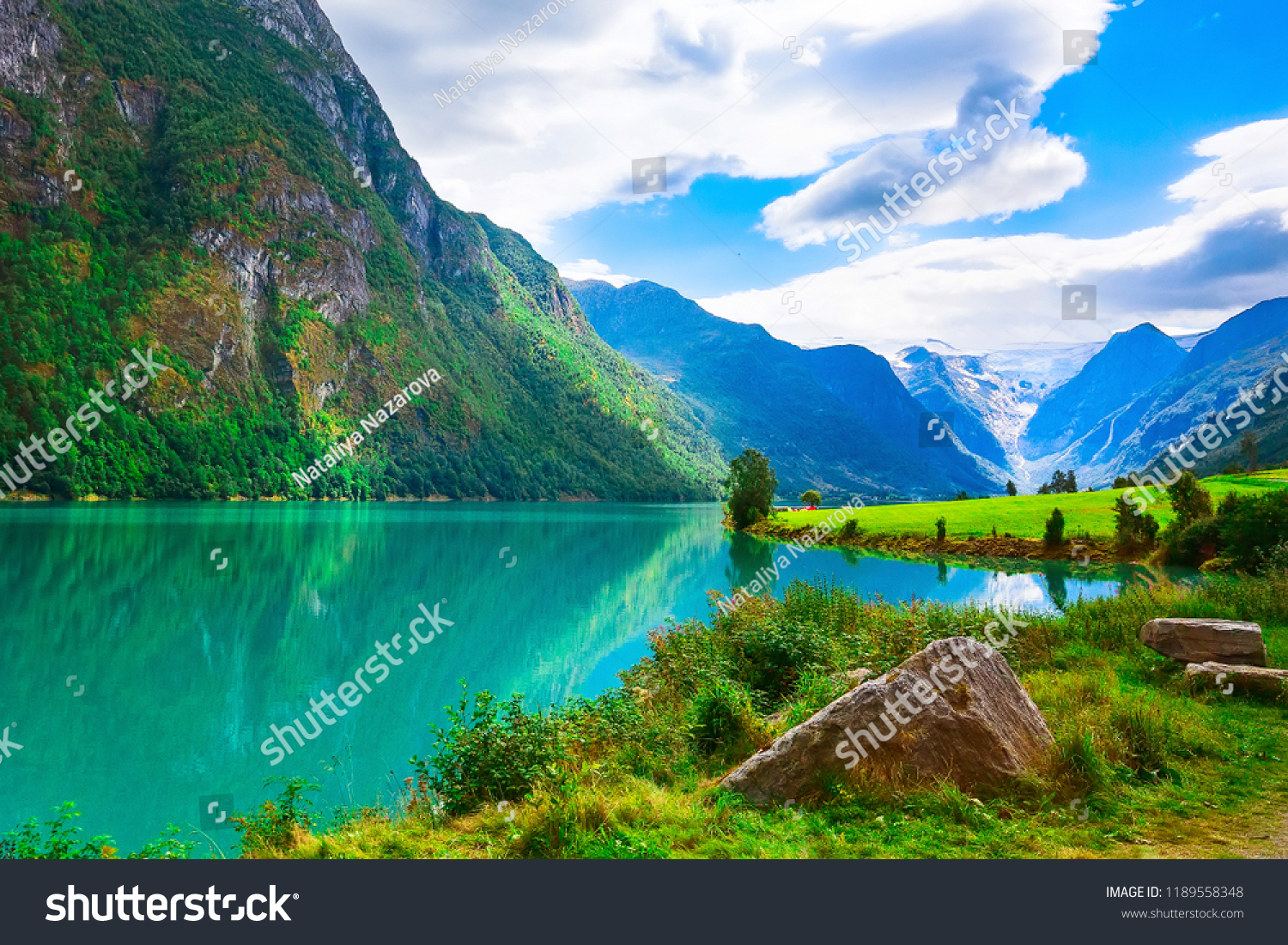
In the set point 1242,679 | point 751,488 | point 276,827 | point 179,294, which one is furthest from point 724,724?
point 179,294

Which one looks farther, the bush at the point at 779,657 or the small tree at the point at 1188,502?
the small tree at the point at 1188,502

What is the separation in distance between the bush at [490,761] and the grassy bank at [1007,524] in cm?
4643

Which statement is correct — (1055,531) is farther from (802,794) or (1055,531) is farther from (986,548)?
(802,794)

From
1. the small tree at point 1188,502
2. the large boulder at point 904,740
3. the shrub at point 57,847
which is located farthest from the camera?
the small tree at point 1188,502

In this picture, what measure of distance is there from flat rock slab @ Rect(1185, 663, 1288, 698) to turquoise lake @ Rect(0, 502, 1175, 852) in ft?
33.5

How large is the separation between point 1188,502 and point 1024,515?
19.8m

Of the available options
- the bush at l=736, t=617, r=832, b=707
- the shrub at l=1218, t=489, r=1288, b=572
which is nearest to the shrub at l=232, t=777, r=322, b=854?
the bush at l=736, t=617, r=832, b=707

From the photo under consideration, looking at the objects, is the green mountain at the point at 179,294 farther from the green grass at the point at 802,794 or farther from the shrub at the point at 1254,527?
the shrub at the point at 1254,527

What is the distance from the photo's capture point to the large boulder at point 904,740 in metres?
7.16

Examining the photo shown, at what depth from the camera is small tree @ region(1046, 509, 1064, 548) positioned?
159ft

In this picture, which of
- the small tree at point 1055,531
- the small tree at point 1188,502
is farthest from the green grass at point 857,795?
the small tree at point 1055,531

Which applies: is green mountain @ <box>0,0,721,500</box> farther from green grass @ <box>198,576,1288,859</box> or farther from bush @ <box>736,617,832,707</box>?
green grass @ <box>198,576,1288,859</box>

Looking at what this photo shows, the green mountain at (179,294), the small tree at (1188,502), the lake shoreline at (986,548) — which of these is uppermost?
the green mountain at (179,294)

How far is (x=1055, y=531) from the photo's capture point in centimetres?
4841
